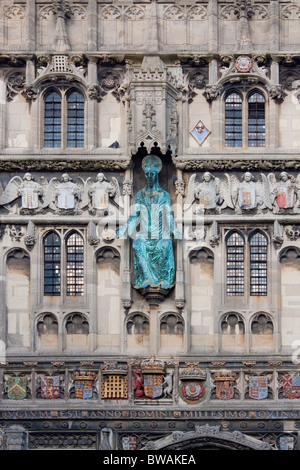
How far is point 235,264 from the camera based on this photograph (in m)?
50.3

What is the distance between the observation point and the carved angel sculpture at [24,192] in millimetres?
50469

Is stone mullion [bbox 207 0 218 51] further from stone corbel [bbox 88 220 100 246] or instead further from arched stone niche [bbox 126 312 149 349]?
arched stone niche [bbox 126 312 149 349]

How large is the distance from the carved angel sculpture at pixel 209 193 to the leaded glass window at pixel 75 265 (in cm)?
261

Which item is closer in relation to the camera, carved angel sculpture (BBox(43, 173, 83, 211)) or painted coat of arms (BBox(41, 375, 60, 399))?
painted coat of arms (BBox(41, 375, 60, 399))

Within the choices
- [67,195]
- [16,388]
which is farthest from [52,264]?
[16,388]

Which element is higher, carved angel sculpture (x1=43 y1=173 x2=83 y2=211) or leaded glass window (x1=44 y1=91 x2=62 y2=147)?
leaded glass window (x1=44 y1=91 x2=62 y2=147)

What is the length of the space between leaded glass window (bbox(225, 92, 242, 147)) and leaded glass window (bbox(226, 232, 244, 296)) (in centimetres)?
223

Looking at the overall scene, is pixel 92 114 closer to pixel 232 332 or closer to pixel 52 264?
pixel 52 264

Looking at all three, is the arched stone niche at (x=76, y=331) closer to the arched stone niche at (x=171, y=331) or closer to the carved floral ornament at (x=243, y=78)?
the arched stone niche at (x=171, y=331)

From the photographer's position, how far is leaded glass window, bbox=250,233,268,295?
50.2 meters

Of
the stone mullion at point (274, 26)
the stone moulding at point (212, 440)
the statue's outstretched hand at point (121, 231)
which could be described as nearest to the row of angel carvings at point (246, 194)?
the statue's outstretched hand at point (121, 231)

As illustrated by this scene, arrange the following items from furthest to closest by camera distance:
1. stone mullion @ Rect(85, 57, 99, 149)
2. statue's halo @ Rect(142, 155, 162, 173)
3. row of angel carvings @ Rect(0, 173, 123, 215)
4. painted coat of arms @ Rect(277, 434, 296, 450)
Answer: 1. stone mullion @ Rect(85, 57, 99, 149)
2. statue's halo @ Rect(142, 155, 162, 173)
3. row of angel carvings @ Rect(0, 173, 123, 215)
4. painted coat of arms @ Rect(277, 434, 296, 450)

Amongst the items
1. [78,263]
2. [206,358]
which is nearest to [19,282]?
[78,263]

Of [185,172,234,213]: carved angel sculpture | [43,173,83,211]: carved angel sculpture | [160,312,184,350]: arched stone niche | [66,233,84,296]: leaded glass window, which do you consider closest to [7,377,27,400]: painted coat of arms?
[66,233,84,296]: leaded glass window
